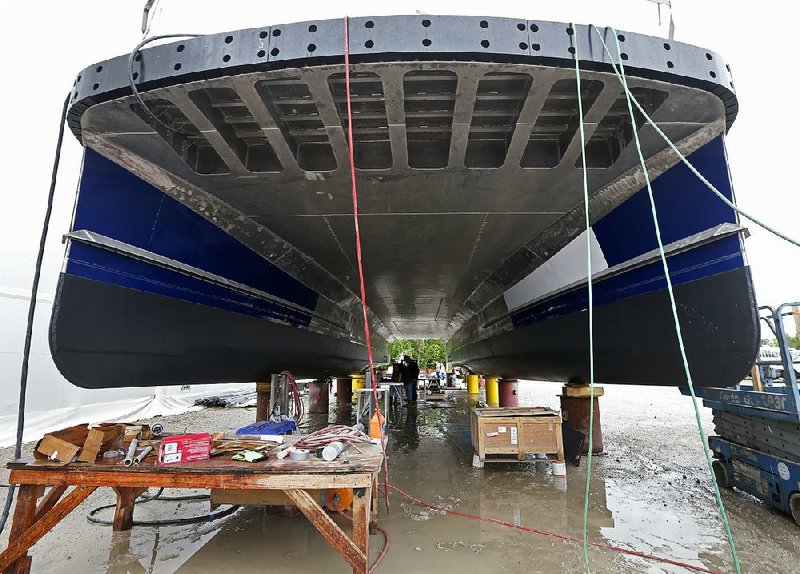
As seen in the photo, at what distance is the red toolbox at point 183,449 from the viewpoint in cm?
274

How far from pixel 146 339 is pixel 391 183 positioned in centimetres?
251

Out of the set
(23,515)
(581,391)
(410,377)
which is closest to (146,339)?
(23,515)

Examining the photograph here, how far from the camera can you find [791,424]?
3723 mm

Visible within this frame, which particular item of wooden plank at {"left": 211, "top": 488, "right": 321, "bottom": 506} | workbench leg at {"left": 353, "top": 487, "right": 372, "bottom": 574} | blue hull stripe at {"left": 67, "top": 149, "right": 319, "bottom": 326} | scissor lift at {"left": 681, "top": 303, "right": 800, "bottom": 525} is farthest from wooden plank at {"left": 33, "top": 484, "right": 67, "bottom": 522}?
scissor lift at {"left": 681, "top": 303, "right": 800, "bottom": 525}

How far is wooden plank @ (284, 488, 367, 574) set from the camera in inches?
96.4

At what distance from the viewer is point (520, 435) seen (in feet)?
17.0

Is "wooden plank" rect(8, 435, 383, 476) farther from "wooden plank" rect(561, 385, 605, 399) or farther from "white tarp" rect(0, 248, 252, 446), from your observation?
"white tarp" rect(0, 248, 252, 446)

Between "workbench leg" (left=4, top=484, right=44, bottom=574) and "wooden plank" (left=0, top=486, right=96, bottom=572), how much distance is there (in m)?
0.08

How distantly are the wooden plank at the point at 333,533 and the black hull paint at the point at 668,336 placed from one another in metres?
2.91

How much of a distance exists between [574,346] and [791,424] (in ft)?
6.40

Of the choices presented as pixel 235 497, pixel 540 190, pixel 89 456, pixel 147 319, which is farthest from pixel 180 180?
pixel 540 190

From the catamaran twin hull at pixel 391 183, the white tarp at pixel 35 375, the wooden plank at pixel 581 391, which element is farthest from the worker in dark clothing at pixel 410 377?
the catamaran twin hull at pixel 391 183

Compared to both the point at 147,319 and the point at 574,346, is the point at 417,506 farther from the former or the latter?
the point at 147,319

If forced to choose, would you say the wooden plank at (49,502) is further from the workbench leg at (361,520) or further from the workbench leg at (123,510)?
the workbench leg at (361,520)
